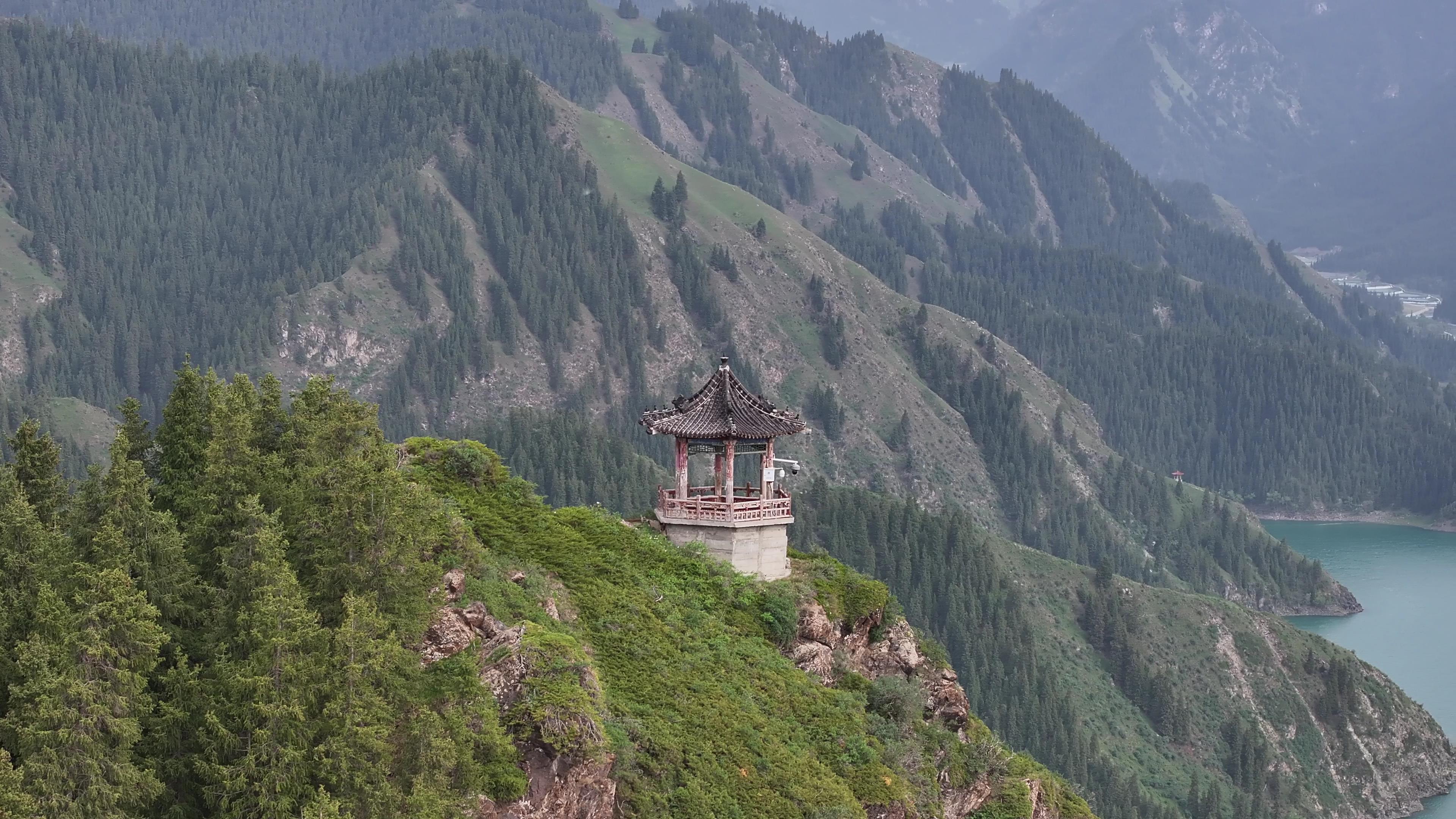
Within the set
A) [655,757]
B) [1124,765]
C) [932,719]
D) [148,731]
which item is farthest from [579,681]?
[1124,765]

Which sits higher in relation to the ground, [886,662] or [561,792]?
[886,662]

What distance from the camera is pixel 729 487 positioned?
7919 cm

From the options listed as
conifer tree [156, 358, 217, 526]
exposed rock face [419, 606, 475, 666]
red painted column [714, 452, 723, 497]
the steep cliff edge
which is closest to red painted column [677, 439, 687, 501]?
red painted column [714, 452, 723, 497]

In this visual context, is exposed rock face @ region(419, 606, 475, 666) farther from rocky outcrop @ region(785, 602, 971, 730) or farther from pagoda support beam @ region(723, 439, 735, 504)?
pagoda support beam @ region(723, 439, 735, 504)

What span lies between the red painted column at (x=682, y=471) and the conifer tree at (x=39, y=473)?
80.6ft

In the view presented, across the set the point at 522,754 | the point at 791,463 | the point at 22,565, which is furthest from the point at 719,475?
the point at 22,565

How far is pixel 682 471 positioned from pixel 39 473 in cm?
2543

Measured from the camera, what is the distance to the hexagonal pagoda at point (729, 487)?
76.6 metres

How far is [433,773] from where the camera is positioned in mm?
52250

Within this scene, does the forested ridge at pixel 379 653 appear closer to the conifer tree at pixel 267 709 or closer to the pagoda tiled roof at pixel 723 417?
the conifer tree at pixel 267 709

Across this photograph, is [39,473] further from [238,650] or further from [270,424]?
[238,650]

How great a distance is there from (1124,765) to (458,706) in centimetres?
15137

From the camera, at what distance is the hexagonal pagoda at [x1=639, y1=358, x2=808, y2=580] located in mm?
76625

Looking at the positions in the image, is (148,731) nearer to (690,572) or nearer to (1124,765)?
(690,572)
